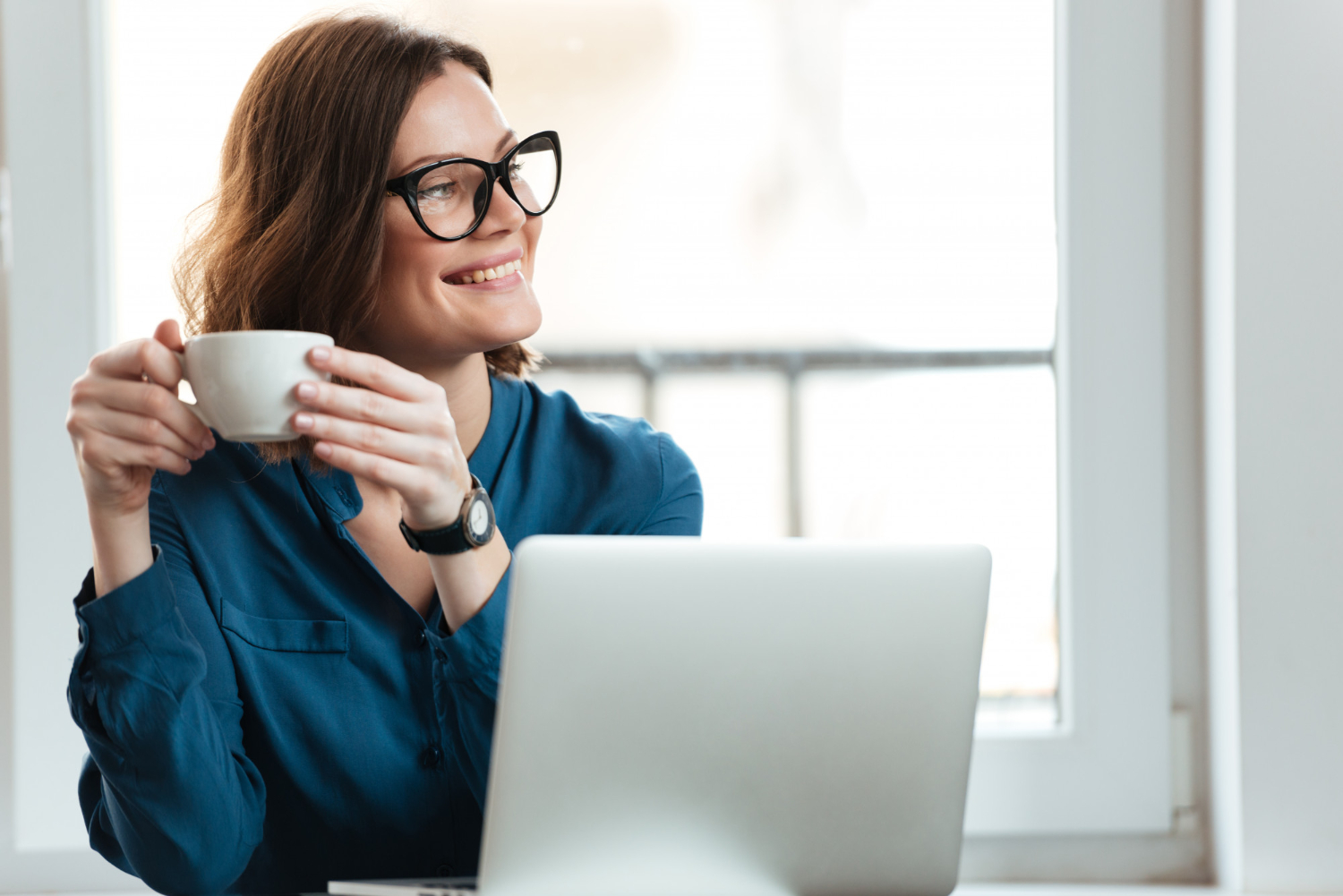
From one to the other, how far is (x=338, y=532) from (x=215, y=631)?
0.45 ft

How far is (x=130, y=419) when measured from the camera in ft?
2.54

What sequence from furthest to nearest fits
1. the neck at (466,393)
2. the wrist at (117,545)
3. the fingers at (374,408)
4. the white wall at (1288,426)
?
the white wall at (1288,426)
the neck at (466,393)
the wrist at (117,545)
the fingers at (374,408)

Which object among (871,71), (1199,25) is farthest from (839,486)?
(1199,25)

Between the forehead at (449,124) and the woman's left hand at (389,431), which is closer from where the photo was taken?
the woman's left hand at (389,431)

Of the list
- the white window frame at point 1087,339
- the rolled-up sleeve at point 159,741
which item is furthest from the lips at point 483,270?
the white window frame at point 1087,339

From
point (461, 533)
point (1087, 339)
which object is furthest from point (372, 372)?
point (1087, 339)

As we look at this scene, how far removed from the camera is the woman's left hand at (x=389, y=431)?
0.71 metres

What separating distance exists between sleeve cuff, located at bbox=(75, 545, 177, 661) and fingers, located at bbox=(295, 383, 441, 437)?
0.77ft

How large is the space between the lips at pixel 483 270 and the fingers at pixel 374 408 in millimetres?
270

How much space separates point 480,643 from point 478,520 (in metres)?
0.09

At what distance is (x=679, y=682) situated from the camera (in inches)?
23.7

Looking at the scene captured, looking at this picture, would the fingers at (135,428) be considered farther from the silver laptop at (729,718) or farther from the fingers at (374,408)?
the silver laptop at (729,718)

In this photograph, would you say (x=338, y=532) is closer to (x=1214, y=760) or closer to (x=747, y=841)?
(x=747, y=841)

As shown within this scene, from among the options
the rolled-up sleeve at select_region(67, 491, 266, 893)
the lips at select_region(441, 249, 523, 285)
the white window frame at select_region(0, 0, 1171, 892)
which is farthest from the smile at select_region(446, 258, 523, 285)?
the white window frame at select_region(0, 0, 1171, 892)
